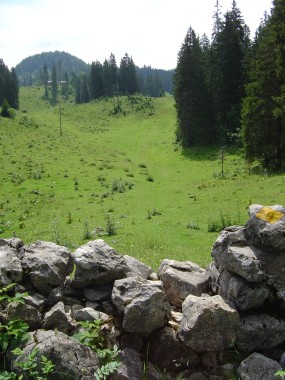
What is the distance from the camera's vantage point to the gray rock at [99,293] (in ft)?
30.2

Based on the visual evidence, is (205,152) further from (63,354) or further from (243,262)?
(63,354)

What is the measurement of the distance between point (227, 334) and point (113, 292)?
2.61 metres

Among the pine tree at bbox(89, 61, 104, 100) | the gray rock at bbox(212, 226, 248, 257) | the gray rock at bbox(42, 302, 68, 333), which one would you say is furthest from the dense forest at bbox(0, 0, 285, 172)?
the pine tree at bbox(89, 61, 104, 100)

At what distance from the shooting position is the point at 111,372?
282 inches

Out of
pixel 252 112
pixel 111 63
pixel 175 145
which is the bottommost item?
pixel 175 145

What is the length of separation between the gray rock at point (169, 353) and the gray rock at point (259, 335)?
107cm

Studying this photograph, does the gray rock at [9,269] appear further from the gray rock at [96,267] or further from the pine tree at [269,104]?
the pine tree at [269,104]

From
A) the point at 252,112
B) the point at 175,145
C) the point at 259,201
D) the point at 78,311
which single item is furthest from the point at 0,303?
the point at 175,145

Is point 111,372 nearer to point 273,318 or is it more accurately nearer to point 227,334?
point 227,334

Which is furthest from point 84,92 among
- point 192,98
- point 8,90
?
point 192,98

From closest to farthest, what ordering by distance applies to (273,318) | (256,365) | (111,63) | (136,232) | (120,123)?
(256,365) < (273,318) < (136,232) < (120,123) < (111,63)

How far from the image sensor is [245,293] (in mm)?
8633

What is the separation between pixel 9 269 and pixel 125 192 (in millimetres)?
29132

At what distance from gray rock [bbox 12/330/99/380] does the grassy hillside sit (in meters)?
7.07
